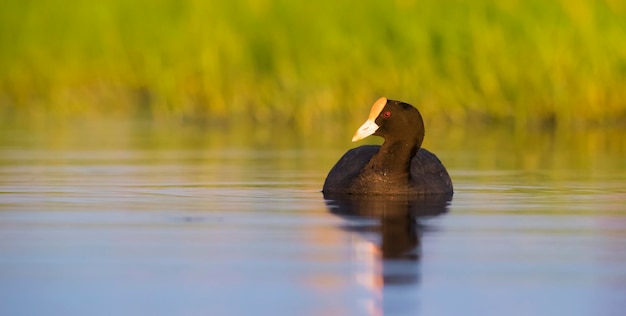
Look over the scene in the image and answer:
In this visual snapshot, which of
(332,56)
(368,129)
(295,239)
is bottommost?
(295,239)

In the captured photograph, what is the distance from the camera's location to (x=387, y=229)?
8.45m

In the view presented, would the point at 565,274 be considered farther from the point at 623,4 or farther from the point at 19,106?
the point at 19,106

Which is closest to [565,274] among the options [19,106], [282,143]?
[282,143]

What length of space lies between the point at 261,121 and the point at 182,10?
1686 millimetres

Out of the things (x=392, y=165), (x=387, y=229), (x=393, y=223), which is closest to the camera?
(x=387, y=229)

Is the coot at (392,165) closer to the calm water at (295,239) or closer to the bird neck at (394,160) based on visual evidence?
the bird neck at (394,160)

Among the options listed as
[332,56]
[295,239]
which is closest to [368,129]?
[295,239]

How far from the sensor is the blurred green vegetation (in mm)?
17641

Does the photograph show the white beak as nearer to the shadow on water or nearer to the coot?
the coot

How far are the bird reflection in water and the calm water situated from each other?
0.01 meters

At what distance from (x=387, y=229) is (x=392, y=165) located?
2222mm

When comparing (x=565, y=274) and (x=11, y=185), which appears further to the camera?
(x=11, y=185)

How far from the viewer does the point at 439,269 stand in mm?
6840

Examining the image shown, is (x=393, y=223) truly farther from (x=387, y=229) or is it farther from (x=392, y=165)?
(x=392, y=165)
